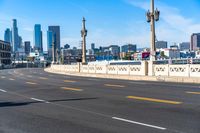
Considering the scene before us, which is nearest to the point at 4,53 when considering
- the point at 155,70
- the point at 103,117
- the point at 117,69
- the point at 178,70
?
the point at 117,69

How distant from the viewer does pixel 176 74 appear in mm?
28234

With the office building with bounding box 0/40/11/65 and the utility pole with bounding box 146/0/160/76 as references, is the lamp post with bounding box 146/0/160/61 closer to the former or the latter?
the utility pole with bounding box 146/0/160/76

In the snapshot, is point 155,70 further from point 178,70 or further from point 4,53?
point 4,53

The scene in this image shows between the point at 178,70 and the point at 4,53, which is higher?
the point at 4,53

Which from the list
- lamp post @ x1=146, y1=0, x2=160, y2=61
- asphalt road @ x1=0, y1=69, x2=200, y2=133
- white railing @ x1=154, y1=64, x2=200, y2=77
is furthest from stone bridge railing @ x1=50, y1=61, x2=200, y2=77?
asphalt road @ x1=0, y1=69, x2=200, y2=133

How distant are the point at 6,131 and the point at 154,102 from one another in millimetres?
6293

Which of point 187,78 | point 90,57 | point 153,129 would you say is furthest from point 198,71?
point 90,57

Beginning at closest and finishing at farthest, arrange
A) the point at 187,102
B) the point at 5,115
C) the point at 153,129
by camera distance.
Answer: the point at 153,129, the point at 5,115, the point at 187,102

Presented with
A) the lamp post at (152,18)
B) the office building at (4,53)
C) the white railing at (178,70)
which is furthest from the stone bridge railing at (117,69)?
the office building at (4,53)

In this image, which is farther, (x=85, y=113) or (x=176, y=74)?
(x=176, y=74)

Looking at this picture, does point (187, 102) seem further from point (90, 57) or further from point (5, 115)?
point (90, 57)

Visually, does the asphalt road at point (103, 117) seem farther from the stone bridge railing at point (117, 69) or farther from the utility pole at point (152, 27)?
the stone bridge railing at point (117, 69)

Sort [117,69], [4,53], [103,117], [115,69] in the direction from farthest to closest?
1. [4,53]
2. [115,69]
3. [117,69]
4. [103,117]

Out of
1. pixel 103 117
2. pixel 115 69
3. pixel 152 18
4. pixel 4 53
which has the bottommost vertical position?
pixel 103 117
